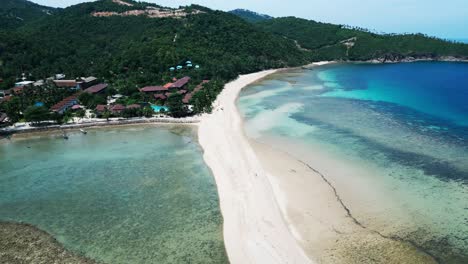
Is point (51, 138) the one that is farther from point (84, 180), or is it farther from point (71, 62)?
point (71, 62)

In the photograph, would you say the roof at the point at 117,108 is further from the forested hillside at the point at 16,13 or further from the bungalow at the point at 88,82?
the forested hillside at the point at 16,13

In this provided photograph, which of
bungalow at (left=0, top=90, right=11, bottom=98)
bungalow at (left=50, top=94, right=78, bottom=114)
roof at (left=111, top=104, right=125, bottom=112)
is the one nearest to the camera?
bungalow at (left=50, top=94, right=78, bottom=114)

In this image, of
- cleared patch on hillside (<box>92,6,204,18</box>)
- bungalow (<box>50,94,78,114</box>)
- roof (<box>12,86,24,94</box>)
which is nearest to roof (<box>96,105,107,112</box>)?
bungalow (<box>50,94,78,114</box>)

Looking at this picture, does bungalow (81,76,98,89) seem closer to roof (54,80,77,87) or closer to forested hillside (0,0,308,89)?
roof (54,80,77,87)

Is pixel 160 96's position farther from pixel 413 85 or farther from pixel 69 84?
pixel 413 85

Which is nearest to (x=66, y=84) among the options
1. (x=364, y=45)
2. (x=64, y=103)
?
(x=64, y=103)
